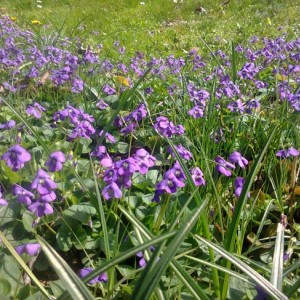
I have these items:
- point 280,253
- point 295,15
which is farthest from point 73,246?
point 295,15

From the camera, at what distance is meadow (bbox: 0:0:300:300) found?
4.76 feet

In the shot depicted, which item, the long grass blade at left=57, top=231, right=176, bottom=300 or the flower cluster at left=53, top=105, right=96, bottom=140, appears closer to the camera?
the long grass blade at left=57, top=231, right=176, bottom=300

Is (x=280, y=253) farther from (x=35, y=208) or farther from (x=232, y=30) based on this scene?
(x=232, y=30)

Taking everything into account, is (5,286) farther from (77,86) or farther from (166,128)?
(77,86)

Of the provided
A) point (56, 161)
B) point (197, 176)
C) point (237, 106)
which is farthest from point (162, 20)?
point (56, 161)

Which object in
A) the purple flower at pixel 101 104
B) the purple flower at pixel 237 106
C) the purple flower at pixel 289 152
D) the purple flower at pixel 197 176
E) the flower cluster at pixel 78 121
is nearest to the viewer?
the purple flower at pixel 197 176

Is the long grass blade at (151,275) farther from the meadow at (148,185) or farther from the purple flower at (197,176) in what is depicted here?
the purple flower at (197,176)

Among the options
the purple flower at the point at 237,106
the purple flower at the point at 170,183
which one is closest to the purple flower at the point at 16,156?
the purple flower at the point at 170,183

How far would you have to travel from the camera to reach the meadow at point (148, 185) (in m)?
1.45

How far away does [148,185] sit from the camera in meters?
2.26

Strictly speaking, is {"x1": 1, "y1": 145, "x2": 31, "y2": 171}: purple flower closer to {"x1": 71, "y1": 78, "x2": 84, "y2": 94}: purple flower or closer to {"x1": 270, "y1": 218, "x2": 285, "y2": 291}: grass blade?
{"x1": 270, "y1": 218, "x2": 285, "y2": 291}: grass blade

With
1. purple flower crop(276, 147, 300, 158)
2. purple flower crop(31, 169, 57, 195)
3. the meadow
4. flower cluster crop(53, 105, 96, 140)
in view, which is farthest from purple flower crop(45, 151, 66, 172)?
purple flower crop(276, 147, 300, 158)

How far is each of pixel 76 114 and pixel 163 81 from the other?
1.28 m

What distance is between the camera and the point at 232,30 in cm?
729
